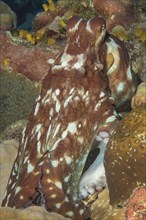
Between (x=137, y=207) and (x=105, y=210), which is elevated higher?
(x=137, y=207)

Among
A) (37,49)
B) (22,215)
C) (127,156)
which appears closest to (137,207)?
(127,156)

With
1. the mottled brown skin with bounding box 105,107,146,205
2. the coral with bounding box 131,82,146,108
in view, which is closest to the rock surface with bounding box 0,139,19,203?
the mottled brown skin with bounding box 105,107,146,205

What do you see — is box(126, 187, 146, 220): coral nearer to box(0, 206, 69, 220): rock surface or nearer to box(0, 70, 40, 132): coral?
box(0, 206, 69, 220): rock surface

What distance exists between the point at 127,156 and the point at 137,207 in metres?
0.48

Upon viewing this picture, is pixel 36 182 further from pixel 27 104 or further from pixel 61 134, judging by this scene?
pixel 27 104

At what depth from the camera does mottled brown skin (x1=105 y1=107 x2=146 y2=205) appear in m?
3.14

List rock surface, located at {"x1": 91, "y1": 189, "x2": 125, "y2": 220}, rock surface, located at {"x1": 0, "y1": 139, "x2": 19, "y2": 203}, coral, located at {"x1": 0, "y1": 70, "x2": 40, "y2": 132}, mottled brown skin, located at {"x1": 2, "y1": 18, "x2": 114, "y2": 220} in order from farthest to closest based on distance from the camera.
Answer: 1. coral, located at {"x1": 0, "y1": 70, "x2": 40, "y2": 132}
2. rock surface, located at {"x1": 0, "y1": 139, "x2": 19, "y2": 203}
3. mottled brown skin, located at {"x1": 2, "y1": 18, "x2": 114, "y2": 220}
4. rock surface, located at {"x1": 91, "y1": 189, "x2": 125, "y2": 220}

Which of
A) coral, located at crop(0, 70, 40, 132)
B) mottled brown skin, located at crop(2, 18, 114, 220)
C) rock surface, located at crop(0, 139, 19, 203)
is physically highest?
mottled brown skin, located at crop(2, 18, 114, 220)

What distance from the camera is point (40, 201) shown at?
387 cm

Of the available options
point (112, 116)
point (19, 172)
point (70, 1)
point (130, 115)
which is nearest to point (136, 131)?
point (130, 115)

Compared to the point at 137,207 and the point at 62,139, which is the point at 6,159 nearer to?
the point at 62,139

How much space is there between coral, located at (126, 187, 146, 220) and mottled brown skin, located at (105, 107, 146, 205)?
0.25m

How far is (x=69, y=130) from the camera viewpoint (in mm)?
4035

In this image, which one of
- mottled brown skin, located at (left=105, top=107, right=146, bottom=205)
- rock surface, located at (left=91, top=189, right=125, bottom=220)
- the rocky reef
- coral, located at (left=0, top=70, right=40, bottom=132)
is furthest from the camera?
coral, located at (left=0, top=70, right=40, bottom=132)
